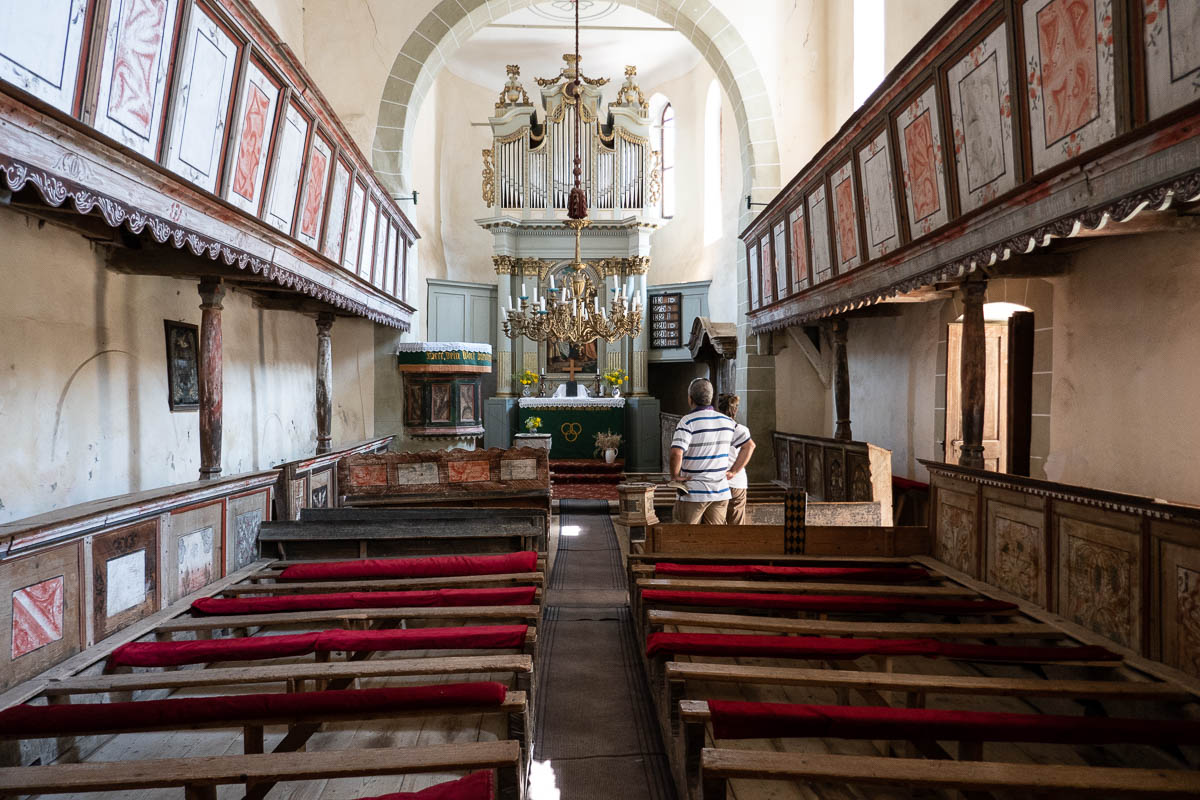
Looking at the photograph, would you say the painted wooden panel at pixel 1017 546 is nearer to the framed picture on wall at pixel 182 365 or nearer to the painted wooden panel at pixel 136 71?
the painted wooden panel at pixel 136 71

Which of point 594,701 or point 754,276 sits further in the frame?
point 754,276

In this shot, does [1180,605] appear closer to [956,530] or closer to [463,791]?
[956,530]

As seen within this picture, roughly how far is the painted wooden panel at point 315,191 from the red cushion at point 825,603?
429cm

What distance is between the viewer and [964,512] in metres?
4.92

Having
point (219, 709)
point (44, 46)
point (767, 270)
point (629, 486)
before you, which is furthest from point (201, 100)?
point (767, 270)

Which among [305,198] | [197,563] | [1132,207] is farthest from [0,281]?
[1132,207]

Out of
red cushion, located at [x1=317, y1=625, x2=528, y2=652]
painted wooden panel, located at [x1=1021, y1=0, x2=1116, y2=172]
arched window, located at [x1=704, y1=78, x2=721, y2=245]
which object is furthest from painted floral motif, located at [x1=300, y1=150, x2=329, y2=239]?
arched window, located at [x1=704, y1=78, x2=721, y2=245]

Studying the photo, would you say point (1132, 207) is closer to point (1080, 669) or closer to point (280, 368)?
point (1080, 669)

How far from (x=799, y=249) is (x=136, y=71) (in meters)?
6.74

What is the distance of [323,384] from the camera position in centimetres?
883

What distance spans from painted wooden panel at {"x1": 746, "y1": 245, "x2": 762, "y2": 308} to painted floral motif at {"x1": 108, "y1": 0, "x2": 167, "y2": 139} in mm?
8112

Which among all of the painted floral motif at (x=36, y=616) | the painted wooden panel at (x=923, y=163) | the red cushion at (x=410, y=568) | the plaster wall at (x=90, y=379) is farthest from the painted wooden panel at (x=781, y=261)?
the painted floral motif at (x=36, y=616)

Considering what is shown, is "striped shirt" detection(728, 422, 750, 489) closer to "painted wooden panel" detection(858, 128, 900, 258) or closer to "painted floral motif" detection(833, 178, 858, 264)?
"painted wooden panel" detection(858, 128, 900, 258)

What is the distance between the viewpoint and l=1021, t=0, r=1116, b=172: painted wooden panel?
338 cm
